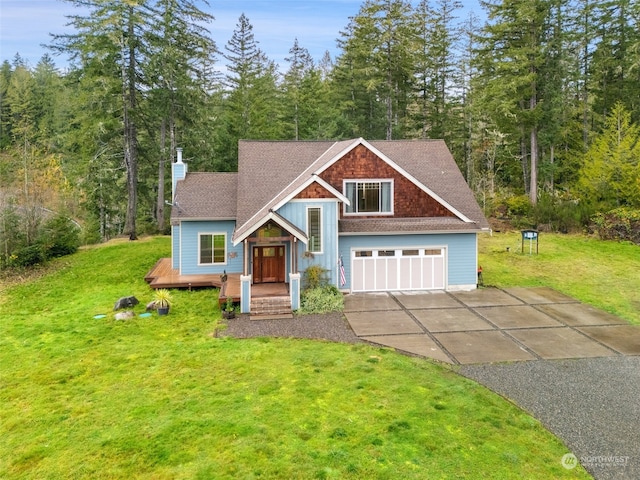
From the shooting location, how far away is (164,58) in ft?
78.6

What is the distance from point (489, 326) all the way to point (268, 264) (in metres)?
7.49

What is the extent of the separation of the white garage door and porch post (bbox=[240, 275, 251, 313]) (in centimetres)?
412

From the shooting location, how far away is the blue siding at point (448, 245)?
15.4 metres

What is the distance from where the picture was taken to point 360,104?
35938 millimetres

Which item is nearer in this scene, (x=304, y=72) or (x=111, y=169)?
(x=111, y=169)

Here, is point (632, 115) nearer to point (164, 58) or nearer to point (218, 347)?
point (164, 58)

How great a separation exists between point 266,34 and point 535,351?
35.7m

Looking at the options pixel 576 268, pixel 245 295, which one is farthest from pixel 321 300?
pixel 576 268

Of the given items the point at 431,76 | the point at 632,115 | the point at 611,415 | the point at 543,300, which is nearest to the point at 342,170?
the point at 543,300

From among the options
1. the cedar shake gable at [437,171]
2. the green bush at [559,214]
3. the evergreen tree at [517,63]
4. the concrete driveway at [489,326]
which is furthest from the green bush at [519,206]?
the concrete driveway at [489,326]

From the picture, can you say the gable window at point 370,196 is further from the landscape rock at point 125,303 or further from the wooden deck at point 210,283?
the landscape rock at point 125,303

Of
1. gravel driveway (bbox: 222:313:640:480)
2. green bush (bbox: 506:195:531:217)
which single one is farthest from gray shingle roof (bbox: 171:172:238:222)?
green bush (bbox: 506:195:531:217)

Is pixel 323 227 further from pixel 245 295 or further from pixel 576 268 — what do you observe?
pixel 576 268

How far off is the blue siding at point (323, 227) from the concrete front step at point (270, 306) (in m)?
1.71
